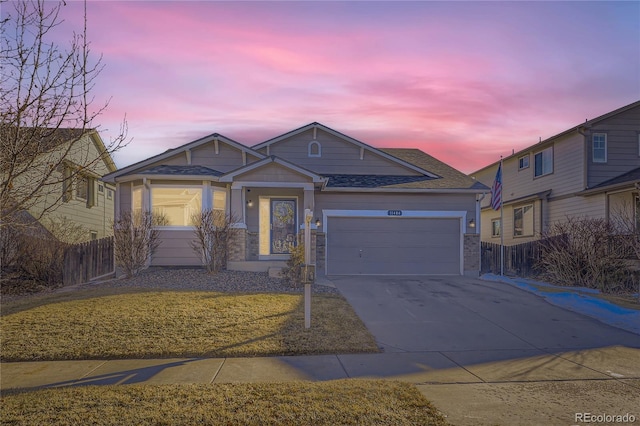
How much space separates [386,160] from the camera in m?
21.1

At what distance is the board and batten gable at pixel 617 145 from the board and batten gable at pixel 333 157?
6995 millimetres

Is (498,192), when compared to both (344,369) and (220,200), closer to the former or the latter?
(220,200)

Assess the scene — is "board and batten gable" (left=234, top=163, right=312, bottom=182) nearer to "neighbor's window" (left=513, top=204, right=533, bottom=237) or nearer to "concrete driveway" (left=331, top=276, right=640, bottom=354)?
"concrete driveway" (left=331, top=276, right=640, bottom=354)

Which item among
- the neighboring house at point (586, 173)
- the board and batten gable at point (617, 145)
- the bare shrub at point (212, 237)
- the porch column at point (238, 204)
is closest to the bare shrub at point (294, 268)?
the bare shrub at point (212, 237)

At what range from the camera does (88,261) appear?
54.2 ft

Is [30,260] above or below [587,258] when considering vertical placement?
below

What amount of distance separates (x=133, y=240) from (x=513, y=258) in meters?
13.2

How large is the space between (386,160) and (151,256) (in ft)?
31.4

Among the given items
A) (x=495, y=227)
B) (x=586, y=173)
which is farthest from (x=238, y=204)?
(x=495, y=227)

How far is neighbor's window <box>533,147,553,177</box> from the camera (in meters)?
23.9

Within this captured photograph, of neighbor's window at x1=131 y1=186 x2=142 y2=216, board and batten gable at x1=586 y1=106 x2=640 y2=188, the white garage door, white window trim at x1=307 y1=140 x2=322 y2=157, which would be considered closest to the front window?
neighbor's window at x1=131 y1=186 x2=142 y2=216

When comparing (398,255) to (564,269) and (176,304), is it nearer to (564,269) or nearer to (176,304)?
(564,269)

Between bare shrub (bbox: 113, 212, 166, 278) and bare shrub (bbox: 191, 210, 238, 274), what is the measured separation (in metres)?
1.36

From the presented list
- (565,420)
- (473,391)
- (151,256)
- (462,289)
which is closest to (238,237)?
(151,256)
